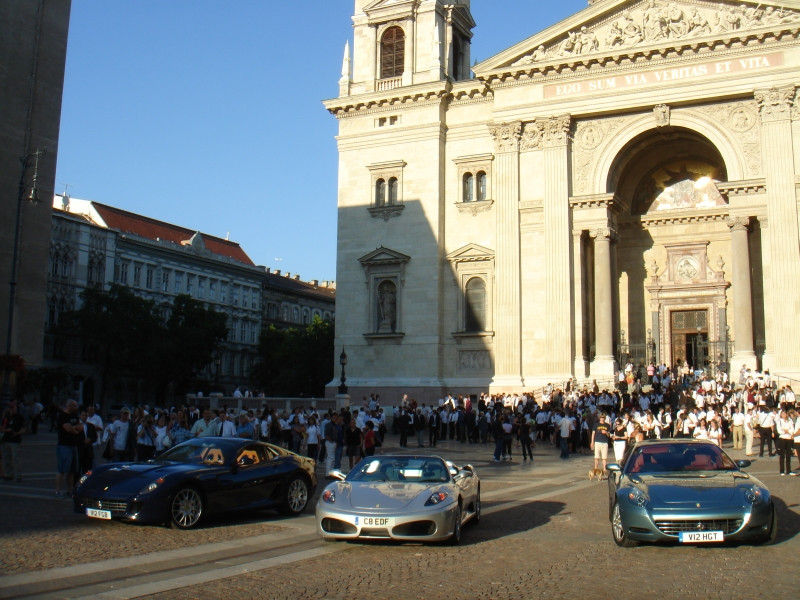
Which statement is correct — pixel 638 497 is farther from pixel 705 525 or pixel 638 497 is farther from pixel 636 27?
pixel 636 27

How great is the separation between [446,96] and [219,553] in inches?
1393

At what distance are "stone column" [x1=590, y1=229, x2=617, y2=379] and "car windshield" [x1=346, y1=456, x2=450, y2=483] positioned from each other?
26.9m

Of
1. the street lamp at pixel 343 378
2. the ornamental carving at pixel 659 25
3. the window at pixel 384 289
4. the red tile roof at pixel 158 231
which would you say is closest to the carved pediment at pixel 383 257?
the window at pixel 384 289

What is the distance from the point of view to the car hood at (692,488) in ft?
36.1

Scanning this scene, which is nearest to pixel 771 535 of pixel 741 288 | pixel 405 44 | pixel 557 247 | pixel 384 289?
pixel 741 288

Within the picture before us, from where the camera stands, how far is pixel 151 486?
42.4 feet

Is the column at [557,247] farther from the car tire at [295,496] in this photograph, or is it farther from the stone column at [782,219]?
the car tire at [295,496]

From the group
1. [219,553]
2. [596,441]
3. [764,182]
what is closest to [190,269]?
[764,182]

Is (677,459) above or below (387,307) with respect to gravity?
below

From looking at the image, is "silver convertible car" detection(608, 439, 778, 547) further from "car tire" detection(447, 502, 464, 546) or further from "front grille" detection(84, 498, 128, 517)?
"front grille" detection(84, 498, 128, 517)

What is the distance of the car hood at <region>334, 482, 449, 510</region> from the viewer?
38.5 feet

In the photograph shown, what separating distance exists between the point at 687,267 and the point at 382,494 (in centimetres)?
3471

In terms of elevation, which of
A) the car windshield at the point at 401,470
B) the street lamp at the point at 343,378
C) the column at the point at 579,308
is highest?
the column at the point at 579,308

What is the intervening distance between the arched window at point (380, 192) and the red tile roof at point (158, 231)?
36.2 m
